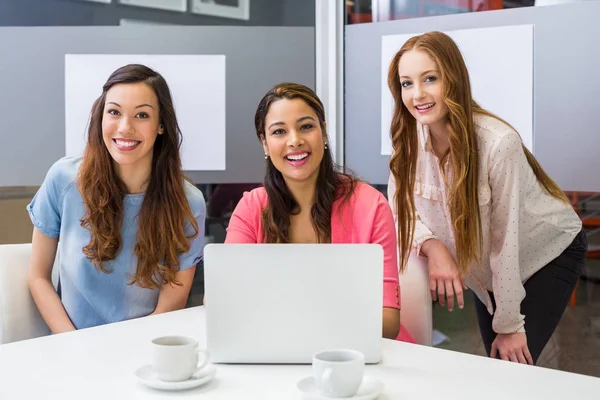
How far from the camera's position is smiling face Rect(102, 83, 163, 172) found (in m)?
2.09

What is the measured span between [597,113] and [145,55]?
1748 mm

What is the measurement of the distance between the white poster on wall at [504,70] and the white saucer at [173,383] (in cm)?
177

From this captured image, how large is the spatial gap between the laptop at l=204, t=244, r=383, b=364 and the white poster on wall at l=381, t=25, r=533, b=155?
1549 millimetres

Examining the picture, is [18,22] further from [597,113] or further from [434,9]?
[597,113]

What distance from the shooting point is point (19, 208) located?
2.93 m

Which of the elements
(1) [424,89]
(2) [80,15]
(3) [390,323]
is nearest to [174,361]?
(3) [390,323]

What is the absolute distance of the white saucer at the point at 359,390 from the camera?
112 cm

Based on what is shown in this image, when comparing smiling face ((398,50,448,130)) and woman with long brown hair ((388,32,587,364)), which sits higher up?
smiling face ((398,50,448,130))

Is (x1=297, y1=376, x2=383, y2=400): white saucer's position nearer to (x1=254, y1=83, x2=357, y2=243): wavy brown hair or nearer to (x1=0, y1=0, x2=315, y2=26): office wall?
(x1=254, y1=83, x2=357, y2=243): wavy brown hair

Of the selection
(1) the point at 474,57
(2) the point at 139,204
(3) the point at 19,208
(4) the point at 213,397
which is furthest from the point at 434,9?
(4) the point at 213,397

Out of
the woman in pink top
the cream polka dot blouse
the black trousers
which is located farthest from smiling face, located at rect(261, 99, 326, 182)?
the black trousers

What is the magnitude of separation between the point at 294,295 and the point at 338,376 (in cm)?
23

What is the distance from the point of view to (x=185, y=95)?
9.73 ft

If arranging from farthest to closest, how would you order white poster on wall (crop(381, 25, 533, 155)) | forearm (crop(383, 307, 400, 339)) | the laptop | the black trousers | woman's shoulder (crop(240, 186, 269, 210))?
white poster on wall (crop(381, 25, 533, 155)) < the black trousers < woman's shoulder (crop(240, 186, 269, 210)) < forearm (crop(383, 307, 400, 339)) < the laptop
